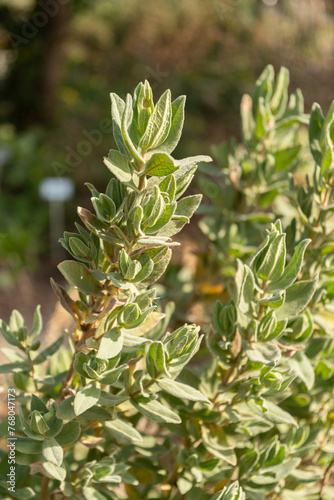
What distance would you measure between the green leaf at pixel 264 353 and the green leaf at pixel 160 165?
205 millimetres

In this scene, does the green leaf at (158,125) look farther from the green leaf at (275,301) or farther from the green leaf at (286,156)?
the green leaf at (286,156)

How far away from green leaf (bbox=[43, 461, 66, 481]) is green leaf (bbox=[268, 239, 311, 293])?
11.2 inches

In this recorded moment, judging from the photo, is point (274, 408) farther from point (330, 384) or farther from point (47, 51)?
point (47, 51)

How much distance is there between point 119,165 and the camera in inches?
19.9

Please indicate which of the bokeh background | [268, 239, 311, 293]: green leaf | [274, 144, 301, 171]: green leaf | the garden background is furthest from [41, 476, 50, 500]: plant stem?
the bokeh background

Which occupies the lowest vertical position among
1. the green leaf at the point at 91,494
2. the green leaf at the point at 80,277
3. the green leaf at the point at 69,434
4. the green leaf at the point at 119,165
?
the green leaf at the point at 91,494

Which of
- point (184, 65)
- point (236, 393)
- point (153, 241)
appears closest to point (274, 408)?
point (236, 393)

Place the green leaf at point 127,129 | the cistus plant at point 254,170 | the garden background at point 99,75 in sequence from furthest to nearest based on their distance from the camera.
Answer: the garden background at point 99,75, the cistus plant at point 254,170, the green leaf at point 127,129

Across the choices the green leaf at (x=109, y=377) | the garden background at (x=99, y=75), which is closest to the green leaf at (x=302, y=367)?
the green leaf at (x=109, y=377)

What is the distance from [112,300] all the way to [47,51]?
394 cm

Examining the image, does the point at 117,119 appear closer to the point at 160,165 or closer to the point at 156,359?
the point at 160,165

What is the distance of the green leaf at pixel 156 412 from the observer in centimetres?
54

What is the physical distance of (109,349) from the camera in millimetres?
490

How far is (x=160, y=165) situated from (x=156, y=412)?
25cm
